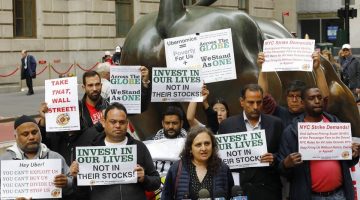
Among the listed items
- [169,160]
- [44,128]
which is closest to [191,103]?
[169,160]

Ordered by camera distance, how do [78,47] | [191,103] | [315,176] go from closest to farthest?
[315,176] < [191,103] < [78,47]

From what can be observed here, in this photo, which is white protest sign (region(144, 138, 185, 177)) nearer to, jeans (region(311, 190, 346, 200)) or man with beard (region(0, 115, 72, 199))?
man with beard (region(0, 115, 72, 199))

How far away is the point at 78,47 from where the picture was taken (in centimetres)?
2789

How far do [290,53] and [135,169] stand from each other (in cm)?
290

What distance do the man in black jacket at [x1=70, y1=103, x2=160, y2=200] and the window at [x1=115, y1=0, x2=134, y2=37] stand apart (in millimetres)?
24575

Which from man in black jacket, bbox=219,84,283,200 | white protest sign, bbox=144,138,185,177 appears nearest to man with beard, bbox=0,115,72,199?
white protest sign, bbox=144,138,185,177

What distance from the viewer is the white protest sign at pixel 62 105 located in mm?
6477

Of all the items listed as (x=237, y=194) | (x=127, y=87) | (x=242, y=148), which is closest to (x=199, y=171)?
(x=237, y=194)

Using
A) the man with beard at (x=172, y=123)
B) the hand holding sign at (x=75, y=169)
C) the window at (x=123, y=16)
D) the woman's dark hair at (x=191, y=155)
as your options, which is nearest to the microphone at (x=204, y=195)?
the woman's dark hair at (x=191, y=155)

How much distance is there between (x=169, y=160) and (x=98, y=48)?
22.3 m

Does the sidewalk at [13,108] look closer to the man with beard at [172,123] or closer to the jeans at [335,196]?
the man with beard at [172,123]

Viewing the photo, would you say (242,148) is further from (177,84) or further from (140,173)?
(177,84)

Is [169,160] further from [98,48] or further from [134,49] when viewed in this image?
[98,48]

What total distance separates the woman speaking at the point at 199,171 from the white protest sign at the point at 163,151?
102cm
